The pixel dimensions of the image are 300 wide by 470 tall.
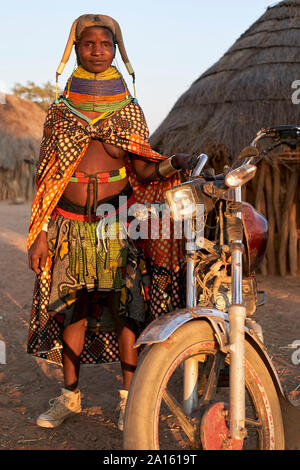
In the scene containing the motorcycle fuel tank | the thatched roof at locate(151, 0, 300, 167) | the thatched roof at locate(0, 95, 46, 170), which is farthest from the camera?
the thatched roof at locate(0, 95, 46, 170)

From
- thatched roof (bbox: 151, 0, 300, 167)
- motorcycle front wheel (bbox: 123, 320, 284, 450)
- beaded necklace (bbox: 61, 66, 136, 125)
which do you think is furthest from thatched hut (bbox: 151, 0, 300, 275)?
motorcycle front wheel (bbox: 123, 320, 284, 450)

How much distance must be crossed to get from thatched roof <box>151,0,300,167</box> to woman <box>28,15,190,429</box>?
13.5 ft

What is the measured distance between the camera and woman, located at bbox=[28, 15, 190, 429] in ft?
8.27

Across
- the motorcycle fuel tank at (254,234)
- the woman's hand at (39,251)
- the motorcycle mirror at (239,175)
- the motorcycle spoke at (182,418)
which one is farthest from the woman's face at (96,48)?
the motorcycle spoke at (182,418)

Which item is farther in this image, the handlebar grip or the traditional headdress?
the traditional headdress

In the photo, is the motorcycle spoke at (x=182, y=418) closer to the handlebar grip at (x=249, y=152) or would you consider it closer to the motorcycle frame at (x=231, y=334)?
the motorcycle frame at (x=231, y=334)

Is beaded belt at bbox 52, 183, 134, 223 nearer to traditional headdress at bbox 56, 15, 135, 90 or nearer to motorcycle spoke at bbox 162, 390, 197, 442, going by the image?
traditional headdress at bbox 56, 15, 135, 90

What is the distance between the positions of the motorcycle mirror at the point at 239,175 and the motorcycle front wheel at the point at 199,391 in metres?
0.52

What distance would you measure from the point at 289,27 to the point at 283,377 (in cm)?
602

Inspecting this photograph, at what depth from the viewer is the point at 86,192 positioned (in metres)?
2.57

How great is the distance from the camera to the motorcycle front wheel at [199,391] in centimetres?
158

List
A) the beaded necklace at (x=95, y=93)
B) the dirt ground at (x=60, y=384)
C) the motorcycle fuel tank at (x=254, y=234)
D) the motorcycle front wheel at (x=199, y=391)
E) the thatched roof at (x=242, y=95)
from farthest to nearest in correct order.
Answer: the thatched roof at (x=242, y=95) < the beaded necklace at (x=95, y=93) < the dirt ground at (x=60, y=384) < the motorcycle fuel tank at (x=254, y=234) < the motorcycle front wheel at (x=199, y=391)

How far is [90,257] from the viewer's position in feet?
8.54
